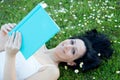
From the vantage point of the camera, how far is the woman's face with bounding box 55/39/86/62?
399 cm

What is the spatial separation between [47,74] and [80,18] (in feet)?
5.70

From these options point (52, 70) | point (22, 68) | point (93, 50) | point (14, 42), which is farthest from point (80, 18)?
point (14, 42)

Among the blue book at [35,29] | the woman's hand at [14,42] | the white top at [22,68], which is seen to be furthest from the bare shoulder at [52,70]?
the woman's hand at [14,42]

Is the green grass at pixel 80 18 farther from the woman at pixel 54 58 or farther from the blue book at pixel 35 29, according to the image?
the blue book at pixel 35 29

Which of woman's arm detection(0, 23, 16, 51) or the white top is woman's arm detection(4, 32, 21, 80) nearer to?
the white top

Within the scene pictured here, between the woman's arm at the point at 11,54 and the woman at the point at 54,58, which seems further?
the woman at the point at 54,58

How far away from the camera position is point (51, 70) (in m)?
3.86

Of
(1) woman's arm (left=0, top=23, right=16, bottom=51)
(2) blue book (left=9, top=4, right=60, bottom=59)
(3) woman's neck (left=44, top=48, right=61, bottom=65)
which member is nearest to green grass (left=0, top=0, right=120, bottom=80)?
(3) woman's neck (left=44, top=48, right=61, bottom=65)

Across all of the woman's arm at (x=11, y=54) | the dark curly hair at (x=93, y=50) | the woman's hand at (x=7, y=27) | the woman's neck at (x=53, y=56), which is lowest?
the dark curly hair at (x=93, y=50)

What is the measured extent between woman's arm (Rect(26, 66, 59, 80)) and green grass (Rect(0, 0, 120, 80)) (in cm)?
40

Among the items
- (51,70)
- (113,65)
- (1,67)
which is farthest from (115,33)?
(1,67)

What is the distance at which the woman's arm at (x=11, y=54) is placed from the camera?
322cm

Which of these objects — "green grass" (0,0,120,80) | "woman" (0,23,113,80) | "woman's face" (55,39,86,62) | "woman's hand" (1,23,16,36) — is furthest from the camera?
"green grass" (0,0,120,80)

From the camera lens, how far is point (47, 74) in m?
3.81
